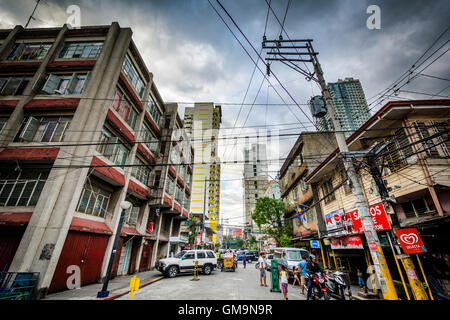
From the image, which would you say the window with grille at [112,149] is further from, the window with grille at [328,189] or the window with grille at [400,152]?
the window with grille at [328,189]

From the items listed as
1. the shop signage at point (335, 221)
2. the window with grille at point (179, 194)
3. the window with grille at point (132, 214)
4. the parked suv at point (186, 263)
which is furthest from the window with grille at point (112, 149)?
the shop signage at point (335, 221)

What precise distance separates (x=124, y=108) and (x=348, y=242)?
19.2 meters

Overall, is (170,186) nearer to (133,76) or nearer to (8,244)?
(133,76)

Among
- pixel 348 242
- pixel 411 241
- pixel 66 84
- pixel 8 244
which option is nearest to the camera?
pixel 411 241

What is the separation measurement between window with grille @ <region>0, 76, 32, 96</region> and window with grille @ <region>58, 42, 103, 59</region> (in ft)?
10.3

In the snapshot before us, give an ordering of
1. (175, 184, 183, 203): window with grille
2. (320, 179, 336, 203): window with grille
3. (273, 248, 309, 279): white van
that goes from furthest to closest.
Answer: (175, 184, 183, 203): window with grille < (320, 179, 336, 203): window with grille < (273, 248, 309, 279): white van

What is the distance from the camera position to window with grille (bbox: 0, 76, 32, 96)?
13.8 m

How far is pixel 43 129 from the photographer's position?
12297 mm

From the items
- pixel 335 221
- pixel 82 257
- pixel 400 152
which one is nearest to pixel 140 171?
pixel 82 257

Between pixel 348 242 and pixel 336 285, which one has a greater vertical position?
pixel 348 242

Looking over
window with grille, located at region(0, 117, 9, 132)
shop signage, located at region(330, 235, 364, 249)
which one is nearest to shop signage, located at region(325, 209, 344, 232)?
shop signage, located at region(330, 235, 364, 249)

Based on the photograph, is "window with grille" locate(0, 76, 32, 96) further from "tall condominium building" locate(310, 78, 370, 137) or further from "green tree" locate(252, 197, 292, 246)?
"green tree" locate(252, 197, 292, 246)

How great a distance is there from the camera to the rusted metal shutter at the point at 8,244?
909cm

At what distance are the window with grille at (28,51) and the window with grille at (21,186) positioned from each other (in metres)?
9.81
